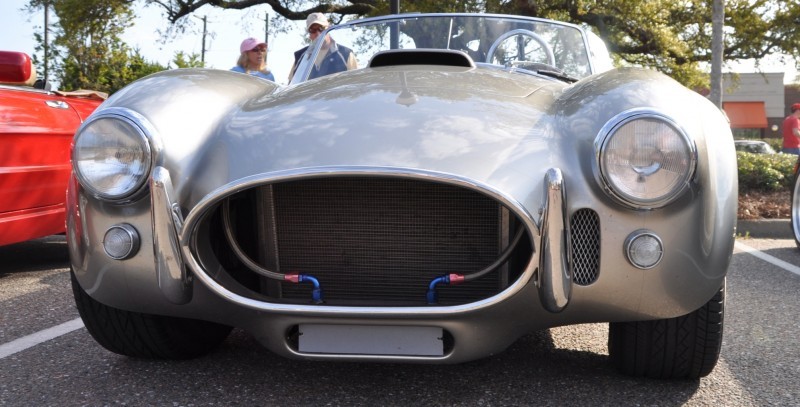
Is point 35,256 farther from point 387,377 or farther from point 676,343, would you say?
point 676,343

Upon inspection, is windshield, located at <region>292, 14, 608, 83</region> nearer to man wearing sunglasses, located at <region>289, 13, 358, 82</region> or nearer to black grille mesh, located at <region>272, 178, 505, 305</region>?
man wearing sunglasses, located at <region>289, 13, 358, 82</region>

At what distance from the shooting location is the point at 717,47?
10.3m

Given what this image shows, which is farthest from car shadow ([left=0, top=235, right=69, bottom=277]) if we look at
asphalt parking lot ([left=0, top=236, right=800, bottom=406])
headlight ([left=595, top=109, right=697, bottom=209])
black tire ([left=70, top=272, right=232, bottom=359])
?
headlight ([left=595, top=109, right=697, bottom=209])

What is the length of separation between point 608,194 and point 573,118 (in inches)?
12.0

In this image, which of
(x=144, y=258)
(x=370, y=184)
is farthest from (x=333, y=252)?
(x=144, y=258)

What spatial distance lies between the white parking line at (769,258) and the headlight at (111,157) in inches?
163

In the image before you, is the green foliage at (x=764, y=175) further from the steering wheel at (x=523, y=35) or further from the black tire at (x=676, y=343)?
the black tire at (x=676, y=343)

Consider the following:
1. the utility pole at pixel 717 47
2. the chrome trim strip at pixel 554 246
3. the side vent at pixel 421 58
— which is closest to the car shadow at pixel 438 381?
the chrome trim strip at pixel 554 246

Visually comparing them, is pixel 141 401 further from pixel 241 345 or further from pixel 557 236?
pixel 557 236

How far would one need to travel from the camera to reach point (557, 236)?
1.97 m

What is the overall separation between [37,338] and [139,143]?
1.31 meters

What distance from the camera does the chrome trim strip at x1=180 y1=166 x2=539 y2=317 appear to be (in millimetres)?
1960

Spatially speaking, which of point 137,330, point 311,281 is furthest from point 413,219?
point 137,330

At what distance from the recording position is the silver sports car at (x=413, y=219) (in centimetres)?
204
